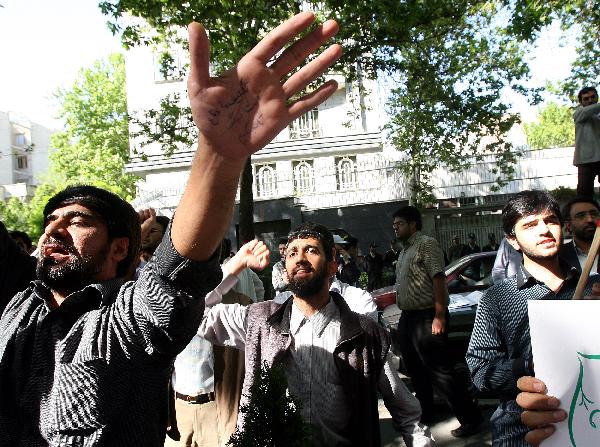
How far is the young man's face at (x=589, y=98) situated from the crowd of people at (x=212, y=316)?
4.59 metres

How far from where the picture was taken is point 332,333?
312 cm

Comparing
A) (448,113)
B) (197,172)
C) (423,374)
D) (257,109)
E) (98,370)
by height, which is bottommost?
(423,374)

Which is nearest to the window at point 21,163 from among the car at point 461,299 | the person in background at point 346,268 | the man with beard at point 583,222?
the person in background at point 346,268

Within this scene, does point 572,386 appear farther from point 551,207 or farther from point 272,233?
point 272,233

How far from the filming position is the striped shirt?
2.51 metres

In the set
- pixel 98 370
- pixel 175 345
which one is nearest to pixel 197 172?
pixel 175 345

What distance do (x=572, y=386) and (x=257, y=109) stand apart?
57.3 inches

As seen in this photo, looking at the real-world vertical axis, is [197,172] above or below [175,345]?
above

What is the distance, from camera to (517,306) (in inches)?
103

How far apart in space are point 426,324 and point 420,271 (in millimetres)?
545

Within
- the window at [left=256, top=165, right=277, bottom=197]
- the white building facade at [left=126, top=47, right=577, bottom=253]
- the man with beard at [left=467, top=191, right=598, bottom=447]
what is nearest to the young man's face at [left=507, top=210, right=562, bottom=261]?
the man with beard at [left=467, top=191, right=598, bottom=447]

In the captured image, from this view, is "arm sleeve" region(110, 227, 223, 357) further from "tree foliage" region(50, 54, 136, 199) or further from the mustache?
"tree foliage" region(50, 54, 136, 199)

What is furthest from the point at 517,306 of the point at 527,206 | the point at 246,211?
the point at 246,211

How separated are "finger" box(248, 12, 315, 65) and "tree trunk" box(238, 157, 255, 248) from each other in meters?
9.48
